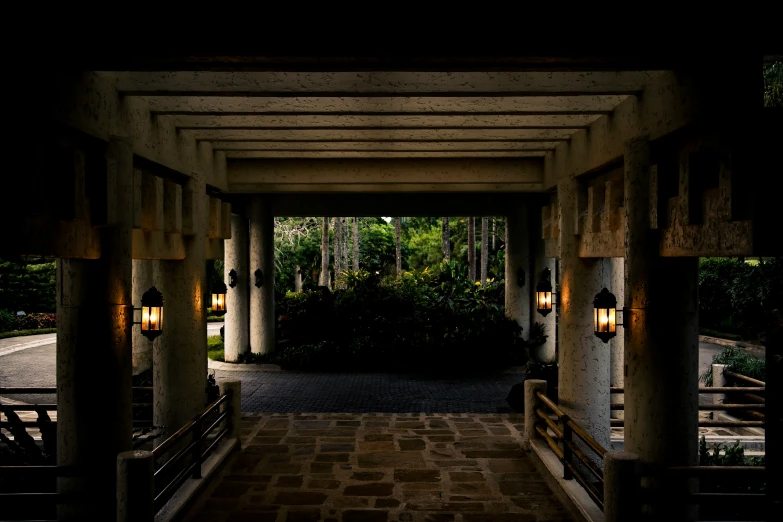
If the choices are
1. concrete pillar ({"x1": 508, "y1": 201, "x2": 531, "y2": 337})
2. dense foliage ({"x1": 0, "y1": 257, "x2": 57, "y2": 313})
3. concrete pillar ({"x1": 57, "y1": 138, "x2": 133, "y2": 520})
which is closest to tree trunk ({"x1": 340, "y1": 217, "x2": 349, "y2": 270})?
dense foliage ({"x1": 0, "y1": 257, "x2": 57, "y2": 313})

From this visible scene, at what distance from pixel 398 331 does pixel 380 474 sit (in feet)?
28.9

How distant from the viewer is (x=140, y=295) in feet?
40.6

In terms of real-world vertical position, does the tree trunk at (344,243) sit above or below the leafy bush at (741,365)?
above

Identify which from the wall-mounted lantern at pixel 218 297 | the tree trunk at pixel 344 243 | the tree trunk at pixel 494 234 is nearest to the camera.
Result: the wall-mounted lantern at pixel 218 297

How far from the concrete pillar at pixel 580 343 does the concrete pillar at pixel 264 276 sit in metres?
9.79

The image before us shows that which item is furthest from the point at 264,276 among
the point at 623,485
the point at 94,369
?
the point at 623,485

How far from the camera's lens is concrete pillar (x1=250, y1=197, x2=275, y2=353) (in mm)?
16062

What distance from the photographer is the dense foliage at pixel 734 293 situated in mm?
17891

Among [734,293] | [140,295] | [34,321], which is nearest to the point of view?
[140,295]

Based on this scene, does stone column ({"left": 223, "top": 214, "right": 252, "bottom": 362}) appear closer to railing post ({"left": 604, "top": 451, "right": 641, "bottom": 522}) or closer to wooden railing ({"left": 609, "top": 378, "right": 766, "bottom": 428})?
wooden railing ({"left": 609, "top": 378, "right": 766, "bottom": 428})

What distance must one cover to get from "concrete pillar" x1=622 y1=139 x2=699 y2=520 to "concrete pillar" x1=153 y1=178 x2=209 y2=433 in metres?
6.03

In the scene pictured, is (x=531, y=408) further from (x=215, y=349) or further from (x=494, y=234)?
(x=494, y=234)

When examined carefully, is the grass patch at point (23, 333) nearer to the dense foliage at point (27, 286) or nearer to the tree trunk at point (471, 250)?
the dense foliage at point (27, 286)

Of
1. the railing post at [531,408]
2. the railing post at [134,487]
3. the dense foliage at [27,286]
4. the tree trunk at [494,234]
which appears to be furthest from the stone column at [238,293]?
the tree trunk at [494,234]
